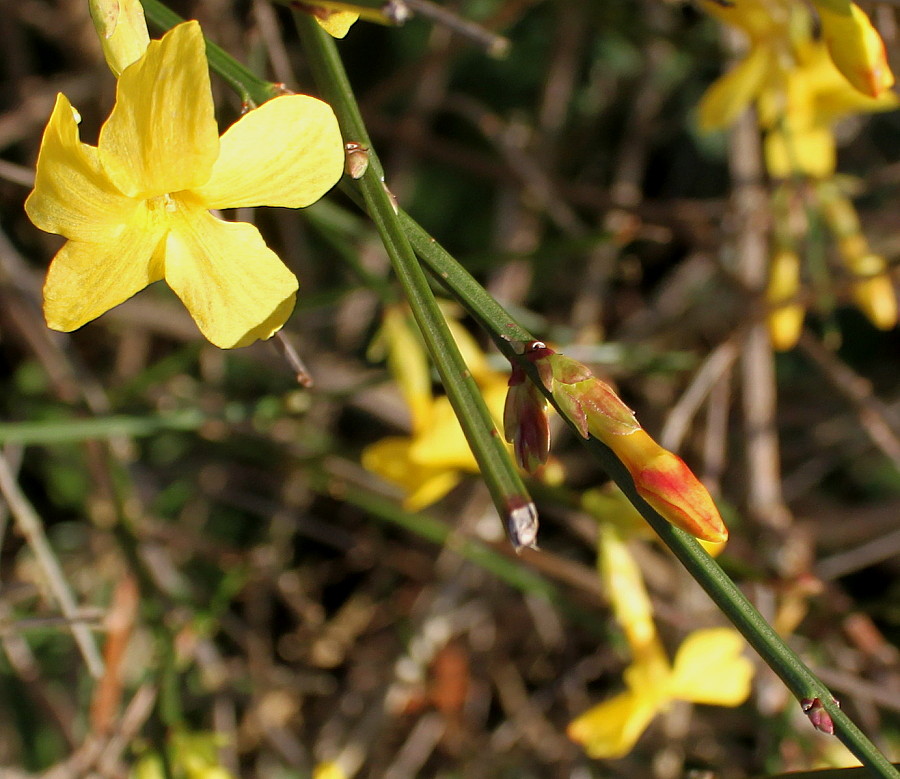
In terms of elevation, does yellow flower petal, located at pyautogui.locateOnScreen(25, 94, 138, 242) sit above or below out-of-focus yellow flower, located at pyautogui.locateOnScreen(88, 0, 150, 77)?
below

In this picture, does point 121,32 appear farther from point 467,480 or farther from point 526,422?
point 467,480

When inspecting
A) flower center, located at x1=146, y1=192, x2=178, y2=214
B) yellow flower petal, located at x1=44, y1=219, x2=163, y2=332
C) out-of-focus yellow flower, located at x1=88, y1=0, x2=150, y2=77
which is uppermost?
out-of-focus yellow flower, located at x1=88, y1=0, x2=150, y2=77

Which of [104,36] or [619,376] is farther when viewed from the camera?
[619,376]

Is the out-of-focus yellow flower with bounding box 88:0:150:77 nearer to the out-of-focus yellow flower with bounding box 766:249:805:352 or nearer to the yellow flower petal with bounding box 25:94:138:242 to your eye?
the yellow flower petal with bounding box 25:94:138:242

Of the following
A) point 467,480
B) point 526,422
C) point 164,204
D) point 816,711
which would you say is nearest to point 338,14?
point 164,204

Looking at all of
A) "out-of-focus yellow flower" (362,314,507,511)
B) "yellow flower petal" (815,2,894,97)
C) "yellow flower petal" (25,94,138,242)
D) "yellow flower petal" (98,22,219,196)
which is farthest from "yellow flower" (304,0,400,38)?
"out-of-focus yellow flower" (362,314,507,511)

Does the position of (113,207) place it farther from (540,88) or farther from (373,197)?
(540,88)

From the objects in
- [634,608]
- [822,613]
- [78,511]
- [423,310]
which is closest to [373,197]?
[423,310]
